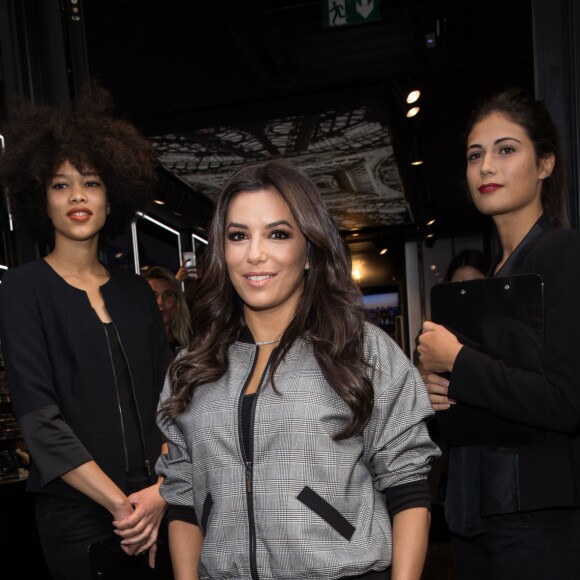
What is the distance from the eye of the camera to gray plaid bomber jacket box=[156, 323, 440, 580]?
128cm

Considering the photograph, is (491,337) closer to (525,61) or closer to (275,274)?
(275,274)

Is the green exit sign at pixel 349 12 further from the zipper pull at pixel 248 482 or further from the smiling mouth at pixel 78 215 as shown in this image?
the zipper pull at pixel 248 482

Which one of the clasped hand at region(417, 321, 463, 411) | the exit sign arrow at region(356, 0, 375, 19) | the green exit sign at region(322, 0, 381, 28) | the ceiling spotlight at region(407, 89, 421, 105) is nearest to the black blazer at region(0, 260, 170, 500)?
the clasped hand at region(417, 321, 463, 411)

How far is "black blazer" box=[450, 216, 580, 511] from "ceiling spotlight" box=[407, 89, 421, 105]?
4.70m

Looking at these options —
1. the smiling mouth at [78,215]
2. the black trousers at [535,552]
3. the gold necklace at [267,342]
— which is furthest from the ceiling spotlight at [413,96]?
the black trousers at [535,552]

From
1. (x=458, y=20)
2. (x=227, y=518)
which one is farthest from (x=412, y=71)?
(x=227, y=518)

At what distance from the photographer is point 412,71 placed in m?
5.48

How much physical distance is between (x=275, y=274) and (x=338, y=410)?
1.07 ft

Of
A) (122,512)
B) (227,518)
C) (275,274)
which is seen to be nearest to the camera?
(227,518)

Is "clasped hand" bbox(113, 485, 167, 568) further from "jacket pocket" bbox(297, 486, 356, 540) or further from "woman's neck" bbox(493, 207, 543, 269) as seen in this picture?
"woman's neck" bbox(493, 207, 543, 269)

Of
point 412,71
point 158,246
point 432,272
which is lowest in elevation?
point 432,272

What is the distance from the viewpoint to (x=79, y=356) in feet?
6.07

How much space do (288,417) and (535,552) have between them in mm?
645

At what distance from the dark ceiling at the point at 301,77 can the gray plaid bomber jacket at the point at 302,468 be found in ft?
8.19
